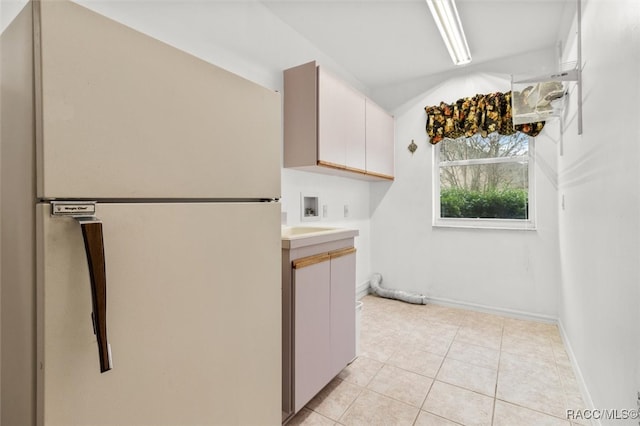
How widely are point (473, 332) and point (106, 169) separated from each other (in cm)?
292

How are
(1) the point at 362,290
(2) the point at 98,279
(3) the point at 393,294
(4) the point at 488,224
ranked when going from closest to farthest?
(2) the point at 98,279 < (4) the point at 488,224 < (3) the point at 393,294 < (1) the point at 362,290

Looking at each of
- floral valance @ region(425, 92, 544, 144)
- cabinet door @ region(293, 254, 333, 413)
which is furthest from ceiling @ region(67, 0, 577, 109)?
cabinet door @ region(293, 254, 333, 413)

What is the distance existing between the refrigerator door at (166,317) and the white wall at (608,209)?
1246 millimetres

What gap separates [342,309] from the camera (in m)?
1.90

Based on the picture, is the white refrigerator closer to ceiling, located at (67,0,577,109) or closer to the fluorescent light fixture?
ceiling, located at (67,0,577,109)

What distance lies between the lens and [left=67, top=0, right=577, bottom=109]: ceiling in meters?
1.79

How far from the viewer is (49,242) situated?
626mm

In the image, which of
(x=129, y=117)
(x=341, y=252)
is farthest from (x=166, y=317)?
(x=341, y=252)

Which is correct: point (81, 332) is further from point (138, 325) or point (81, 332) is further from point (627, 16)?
point (627, 16)

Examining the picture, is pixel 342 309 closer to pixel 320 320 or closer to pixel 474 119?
pixel 320 320

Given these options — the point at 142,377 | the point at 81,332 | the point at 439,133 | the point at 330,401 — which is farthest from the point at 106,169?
the point at 439,133

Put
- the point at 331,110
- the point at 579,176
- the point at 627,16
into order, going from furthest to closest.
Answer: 1. the point at 331,110
2. the point at 579,176
3. the point at 627,16

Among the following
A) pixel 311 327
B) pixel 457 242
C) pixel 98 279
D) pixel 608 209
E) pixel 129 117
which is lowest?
pixel 311 327

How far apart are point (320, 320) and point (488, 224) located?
240 centimetres
